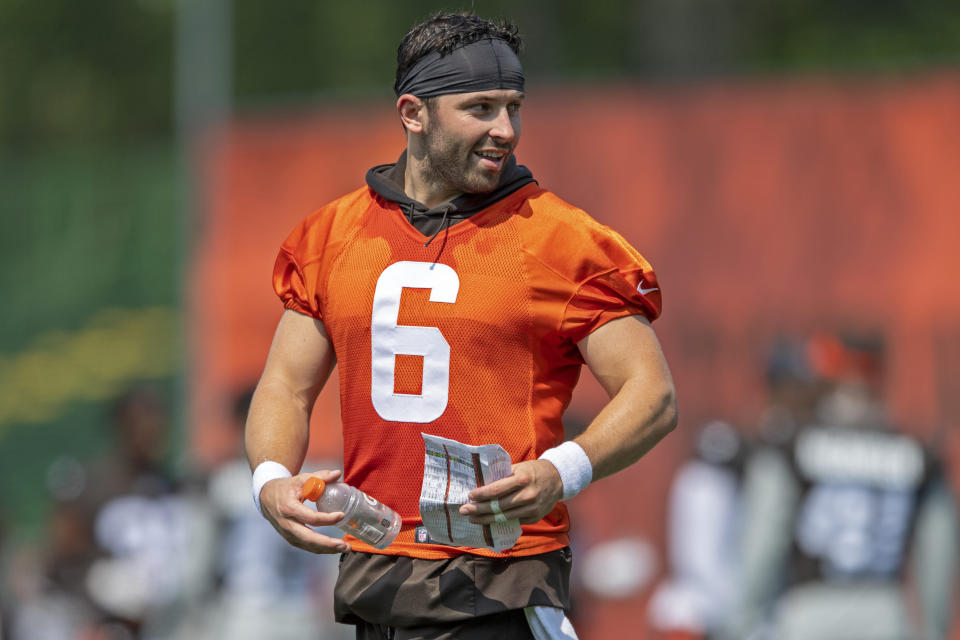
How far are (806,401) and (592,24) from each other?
1635 cm

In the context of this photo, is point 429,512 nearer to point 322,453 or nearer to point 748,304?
point 748,304

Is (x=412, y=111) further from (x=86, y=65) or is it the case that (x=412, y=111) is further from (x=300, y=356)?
(x=86, y=65)

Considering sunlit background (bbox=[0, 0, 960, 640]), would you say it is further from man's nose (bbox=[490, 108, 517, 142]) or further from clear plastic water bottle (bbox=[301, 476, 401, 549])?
clear plastic water bottle (bbox=[301, 476, 401, 549])

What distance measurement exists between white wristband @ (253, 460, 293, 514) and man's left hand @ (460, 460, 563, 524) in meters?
0.62

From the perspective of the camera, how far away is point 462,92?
4039mm

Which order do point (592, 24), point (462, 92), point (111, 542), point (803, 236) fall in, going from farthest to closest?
point (592, 24) < point (803, 236) < point (111, 542) < point (462, 92)

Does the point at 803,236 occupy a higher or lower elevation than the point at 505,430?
lower

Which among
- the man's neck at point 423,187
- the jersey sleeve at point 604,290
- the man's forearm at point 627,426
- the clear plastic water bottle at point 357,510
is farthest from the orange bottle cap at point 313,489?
the man's neck at point 423,187

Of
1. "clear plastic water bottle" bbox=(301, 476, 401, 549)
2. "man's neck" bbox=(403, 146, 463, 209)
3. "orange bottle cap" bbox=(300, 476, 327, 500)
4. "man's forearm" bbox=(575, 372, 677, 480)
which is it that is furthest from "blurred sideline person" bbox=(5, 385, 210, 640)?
"man's forearm" bbox=(575, 372, 677, 480)

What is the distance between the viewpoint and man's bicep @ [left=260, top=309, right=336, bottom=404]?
4258 mm

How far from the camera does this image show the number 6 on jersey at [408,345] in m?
3.95

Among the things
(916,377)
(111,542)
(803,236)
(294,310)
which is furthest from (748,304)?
(294,310)

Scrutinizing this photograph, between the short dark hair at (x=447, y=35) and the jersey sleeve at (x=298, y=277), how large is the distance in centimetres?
52

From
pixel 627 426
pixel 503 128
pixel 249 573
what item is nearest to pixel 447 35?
pixel 503 128
